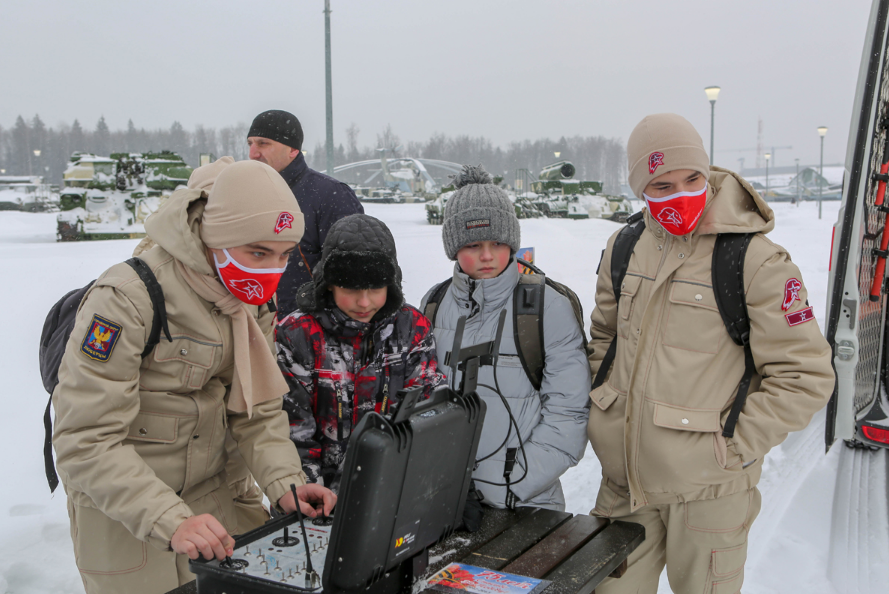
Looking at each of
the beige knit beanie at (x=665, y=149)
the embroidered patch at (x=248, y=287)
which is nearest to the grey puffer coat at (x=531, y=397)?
the beige knit beanie at (x=665, y=149)

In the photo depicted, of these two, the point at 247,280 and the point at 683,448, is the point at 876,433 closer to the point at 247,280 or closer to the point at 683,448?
the point at 683,448

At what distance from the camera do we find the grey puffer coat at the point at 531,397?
245 centimetres

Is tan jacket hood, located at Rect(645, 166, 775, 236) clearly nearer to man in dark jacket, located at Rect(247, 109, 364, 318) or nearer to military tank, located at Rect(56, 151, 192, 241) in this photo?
man in dark jacket, located at Rect(247, 109, 364, 318)

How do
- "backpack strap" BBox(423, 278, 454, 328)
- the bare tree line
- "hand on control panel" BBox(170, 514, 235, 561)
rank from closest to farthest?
"hand on control panel" BBox(170, 514, 235, 561), "backpack strap" BBox(423, 278, 454, 328), the bare tree line

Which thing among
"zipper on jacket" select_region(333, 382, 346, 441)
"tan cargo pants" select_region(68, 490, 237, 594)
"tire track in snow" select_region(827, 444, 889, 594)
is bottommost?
"tire track in snow" select_region(827, 444, 889, 594)

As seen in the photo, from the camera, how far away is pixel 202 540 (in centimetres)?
165

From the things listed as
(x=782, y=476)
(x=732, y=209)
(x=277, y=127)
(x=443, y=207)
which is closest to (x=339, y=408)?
(x=732, y=209)

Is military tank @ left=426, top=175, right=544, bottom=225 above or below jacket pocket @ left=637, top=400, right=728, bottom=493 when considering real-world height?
above

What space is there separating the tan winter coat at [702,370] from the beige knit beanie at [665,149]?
171 mm

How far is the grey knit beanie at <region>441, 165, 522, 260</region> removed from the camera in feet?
8.54

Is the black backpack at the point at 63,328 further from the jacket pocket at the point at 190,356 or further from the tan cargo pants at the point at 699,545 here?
the tan cargo pants at the point at 699,545

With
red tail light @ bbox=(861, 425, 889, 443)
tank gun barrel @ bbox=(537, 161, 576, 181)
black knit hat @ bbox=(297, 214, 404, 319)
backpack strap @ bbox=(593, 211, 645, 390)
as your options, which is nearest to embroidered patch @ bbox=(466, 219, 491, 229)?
black knit hat @ bbox=(297, 214, 404, 319)

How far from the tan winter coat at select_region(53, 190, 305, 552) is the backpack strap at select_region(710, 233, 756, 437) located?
58.8 inches

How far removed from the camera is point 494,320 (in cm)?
260
